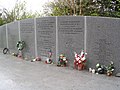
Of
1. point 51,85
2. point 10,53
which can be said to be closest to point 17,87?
point 51,85

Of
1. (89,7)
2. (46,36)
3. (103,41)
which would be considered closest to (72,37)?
(103,41)

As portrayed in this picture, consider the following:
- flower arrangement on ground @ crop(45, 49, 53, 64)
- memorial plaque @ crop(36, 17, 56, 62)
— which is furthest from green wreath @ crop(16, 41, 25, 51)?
flower arrangement on ground @ crop(45, 49, 53, 64)

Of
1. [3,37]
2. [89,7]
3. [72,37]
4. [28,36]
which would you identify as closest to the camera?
[72,37]

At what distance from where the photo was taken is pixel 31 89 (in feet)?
14.5

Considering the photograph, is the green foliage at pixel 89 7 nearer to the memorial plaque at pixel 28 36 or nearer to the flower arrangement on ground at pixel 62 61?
the memorial plaque at pixel 28 36

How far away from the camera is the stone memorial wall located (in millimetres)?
5426

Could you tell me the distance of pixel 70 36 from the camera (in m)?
6.45

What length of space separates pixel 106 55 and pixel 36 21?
3413mm

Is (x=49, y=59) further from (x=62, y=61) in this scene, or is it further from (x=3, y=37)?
(x=3, y=37)

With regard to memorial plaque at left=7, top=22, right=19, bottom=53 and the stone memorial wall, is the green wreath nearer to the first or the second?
the stone memorial wall

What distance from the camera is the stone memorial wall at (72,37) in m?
5.43

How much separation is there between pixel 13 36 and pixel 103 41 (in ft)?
17.2

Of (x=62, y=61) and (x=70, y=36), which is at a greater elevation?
(x=70, y=36)

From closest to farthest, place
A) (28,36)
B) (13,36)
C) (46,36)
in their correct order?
(46,36) → (28,36) → (13,36)
